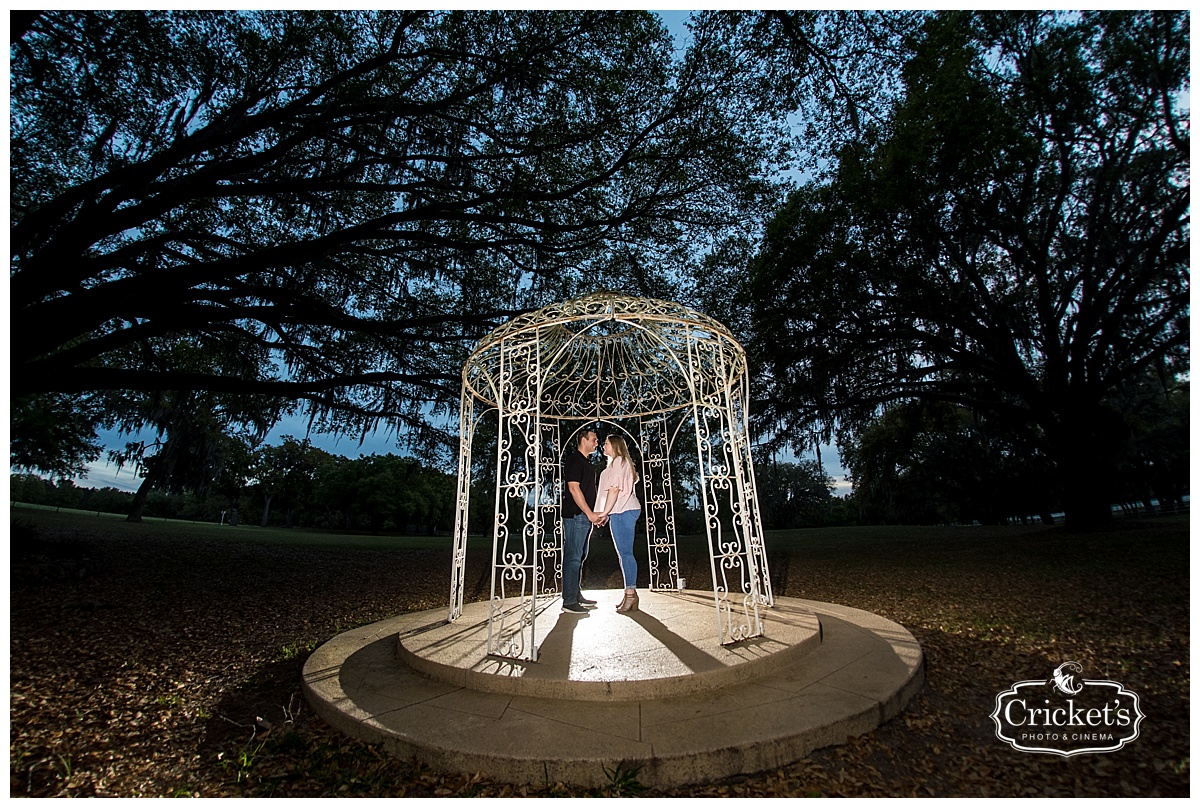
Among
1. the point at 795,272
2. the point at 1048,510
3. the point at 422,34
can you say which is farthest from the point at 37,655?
the point at 1048,510

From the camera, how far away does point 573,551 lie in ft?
17.2

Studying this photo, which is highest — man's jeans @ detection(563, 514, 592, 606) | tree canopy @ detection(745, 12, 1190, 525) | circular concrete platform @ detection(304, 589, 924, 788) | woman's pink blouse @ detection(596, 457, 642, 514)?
tree canopy @ detection(745, 12, 1190, 525)

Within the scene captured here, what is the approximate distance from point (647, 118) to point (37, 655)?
36.5 ft

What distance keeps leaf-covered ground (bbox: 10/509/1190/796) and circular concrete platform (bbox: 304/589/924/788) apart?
10 cm

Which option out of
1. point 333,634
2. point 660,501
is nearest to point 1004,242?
point 660,501

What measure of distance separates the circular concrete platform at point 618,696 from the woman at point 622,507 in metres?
0.55

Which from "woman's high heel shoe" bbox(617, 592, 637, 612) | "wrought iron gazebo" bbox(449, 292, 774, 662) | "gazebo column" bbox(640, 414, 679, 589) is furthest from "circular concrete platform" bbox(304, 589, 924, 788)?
"gazebo column" bbox(640, 414, 679, 589)

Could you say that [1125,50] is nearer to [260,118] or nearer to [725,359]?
[725,359]

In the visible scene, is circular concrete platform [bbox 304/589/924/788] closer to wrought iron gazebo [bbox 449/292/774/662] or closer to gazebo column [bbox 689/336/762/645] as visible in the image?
gazebo column [bbox 689/336/762/645]

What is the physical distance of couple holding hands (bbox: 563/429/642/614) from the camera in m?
5.11

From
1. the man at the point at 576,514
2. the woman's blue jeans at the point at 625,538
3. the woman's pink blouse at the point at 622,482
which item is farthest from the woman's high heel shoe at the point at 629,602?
the woman's pink blouse at the point at 622,482

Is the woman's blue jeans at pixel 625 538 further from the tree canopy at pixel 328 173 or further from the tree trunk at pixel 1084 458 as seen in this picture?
the tree trunk at pixel 1084 458

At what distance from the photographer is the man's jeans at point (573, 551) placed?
201 inches

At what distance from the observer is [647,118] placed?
969 centimetres
